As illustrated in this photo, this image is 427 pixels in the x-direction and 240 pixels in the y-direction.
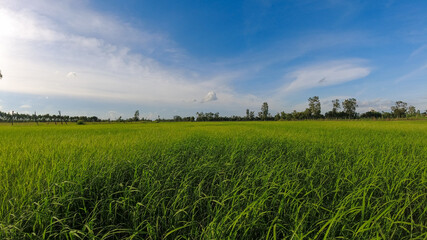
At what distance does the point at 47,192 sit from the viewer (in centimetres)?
185

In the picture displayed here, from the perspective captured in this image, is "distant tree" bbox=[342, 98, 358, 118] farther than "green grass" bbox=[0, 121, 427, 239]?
Yes

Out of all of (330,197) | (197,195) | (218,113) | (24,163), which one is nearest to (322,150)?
(330,197)

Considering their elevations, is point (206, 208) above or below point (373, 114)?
below

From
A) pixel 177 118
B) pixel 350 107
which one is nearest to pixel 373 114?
pixel 350 107

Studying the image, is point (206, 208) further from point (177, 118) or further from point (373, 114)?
point (373, 114)

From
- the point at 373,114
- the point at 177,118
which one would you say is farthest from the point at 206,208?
the point at 373,114

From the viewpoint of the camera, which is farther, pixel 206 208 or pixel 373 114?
pixel 373 114

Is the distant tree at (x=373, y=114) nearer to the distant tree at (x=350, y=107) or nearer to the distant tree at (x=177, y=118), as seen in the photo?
the distant tree at (x=350, y=107)

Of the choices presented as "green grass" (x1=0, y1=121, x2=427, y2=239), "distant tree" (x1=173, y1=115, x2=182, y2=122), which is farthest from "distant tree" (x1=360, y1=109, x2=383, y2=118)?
"green grass" (x1=0, y1=121, x2=427, y2=239)

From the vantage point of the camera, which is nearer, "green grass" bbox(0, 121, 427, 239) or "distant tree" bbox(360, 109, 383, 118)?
"green grass" bbox(0, 121, 427, 239)

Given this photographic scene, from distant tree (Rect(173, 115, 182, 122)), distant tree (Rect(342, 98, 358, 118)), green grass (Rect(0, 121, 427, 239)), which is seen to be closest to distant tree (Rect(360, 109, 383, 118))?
distant tree (Rect(342, 98, 358, 118))

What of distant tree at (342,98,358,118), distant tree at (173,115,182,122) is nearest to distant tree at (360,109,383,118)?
distant tree at (342,98,358,118)

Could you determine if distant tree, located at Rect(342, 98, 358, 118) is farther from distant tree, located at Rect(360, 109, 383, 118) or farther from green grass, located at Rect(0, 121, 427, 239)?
green grass, located at Rect(0, 121, 427, 239)

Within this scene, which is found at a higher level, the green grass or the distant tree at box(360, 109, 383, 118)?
the distant tree at box(360, 109, 383, 118)
